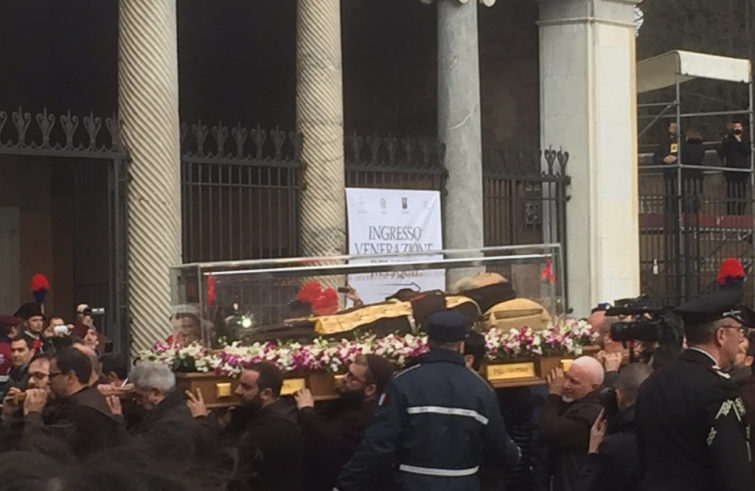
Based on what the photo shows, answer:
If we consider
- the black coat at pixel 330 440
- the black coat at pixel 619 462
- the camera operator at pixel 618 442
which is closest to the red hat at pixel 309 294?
the black coat at pixel 330 440

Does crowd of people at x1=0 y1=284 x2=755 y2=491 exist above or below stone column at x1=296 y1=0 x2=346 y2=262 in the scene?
below

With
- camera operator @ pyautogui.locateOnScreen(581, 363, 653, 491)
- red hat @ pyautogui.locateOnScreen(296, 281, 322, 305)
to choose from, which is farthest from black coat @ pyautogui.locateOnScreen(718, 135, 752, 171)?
camera operator @ pyautogui.locateOnScreen(581, 363, 653, 491)

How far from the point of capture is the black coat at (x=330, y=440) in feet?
20.7

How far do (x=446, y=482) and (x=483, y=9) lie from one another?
12649 millimetres

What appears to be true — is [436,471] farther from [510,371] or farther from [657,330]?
[510,371]

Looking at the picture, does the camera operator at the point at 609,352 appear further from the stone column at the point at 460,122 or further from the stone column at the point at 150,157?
the stone column at the point at 460,122

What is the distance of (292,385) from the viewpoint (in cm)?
708

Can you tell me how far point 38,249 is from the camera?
677 inches

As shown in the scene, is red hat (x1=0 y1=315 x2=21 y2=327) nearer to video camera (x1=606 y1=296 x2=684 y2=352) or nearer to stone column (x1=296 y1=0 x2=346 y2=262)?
stone column (x1=296 y1=0 x2=346 y2=262)

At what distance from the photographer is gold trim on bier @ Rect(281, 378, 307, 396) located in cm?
702

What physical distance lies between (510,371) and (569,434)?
1.69 metres

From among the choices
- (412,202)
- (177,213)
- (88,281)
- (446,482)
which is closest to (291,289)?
(446,482)

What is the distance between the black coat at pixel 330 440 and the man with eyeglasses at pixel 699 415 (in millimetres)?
1951

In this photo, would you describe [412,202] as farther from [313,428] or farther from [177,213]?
[313,428]
